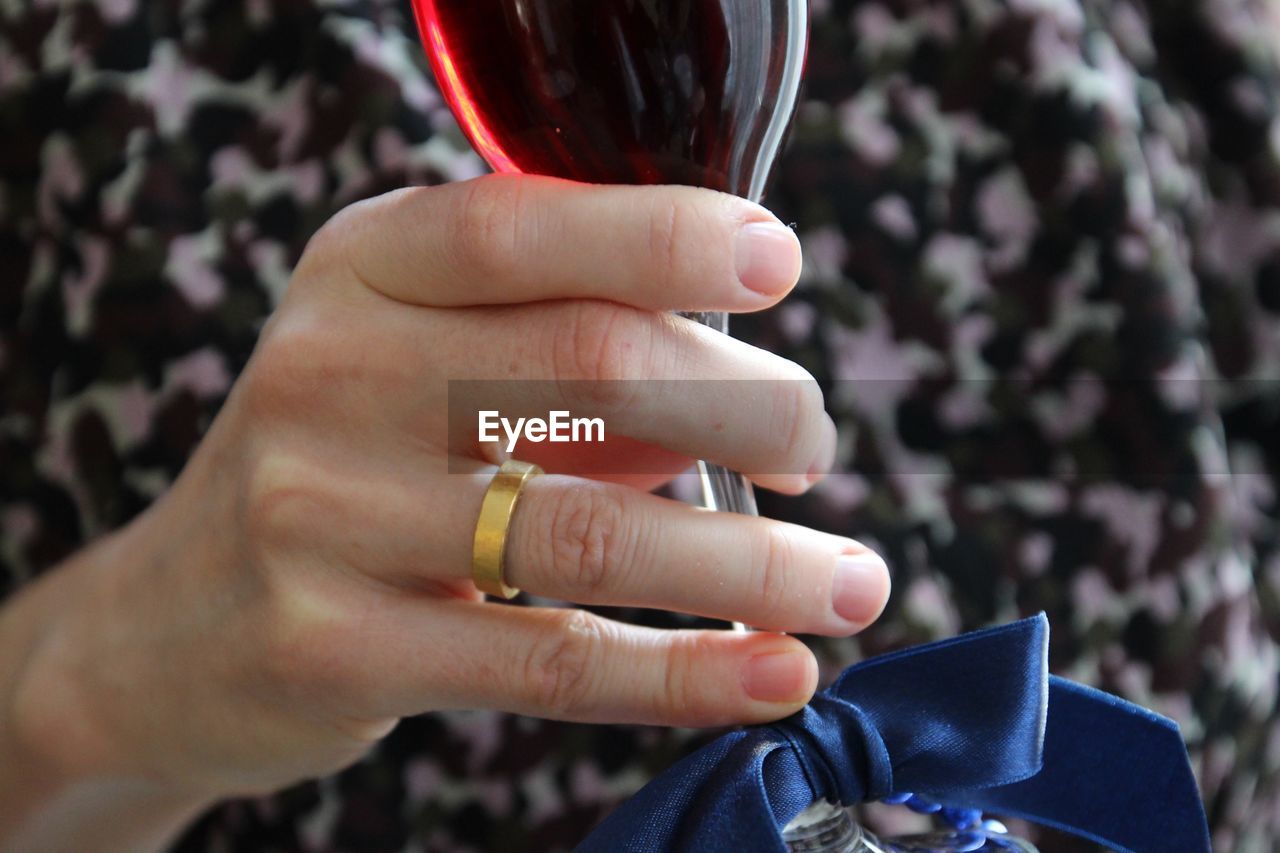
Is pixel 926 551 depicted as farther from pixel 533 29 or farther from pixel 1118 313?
pixel 533 29

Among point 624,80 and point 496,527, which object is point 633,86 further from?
point 496,527

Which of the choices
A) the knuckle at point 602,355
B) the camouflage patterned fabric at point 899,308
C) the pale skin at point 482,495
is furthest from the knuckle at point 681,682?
the camouflage patterned fabric at point 899,308

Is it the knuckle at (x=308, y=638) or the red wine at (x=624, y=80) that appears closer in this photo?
the red wine at (x=624, y=80)

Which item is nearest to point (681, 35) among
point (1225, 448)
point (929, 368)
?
point (929, 368)

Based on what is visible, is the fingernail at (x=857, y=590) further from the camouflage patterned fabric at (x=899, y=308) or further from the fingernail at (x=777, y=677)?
the camouflage patterned fabric at (x=899, y=308)

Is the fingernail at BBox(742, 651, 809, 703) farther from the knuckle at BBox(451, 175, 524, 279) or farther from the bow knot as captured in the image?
the knuckle at BBox(451, 175, 524, 279)
